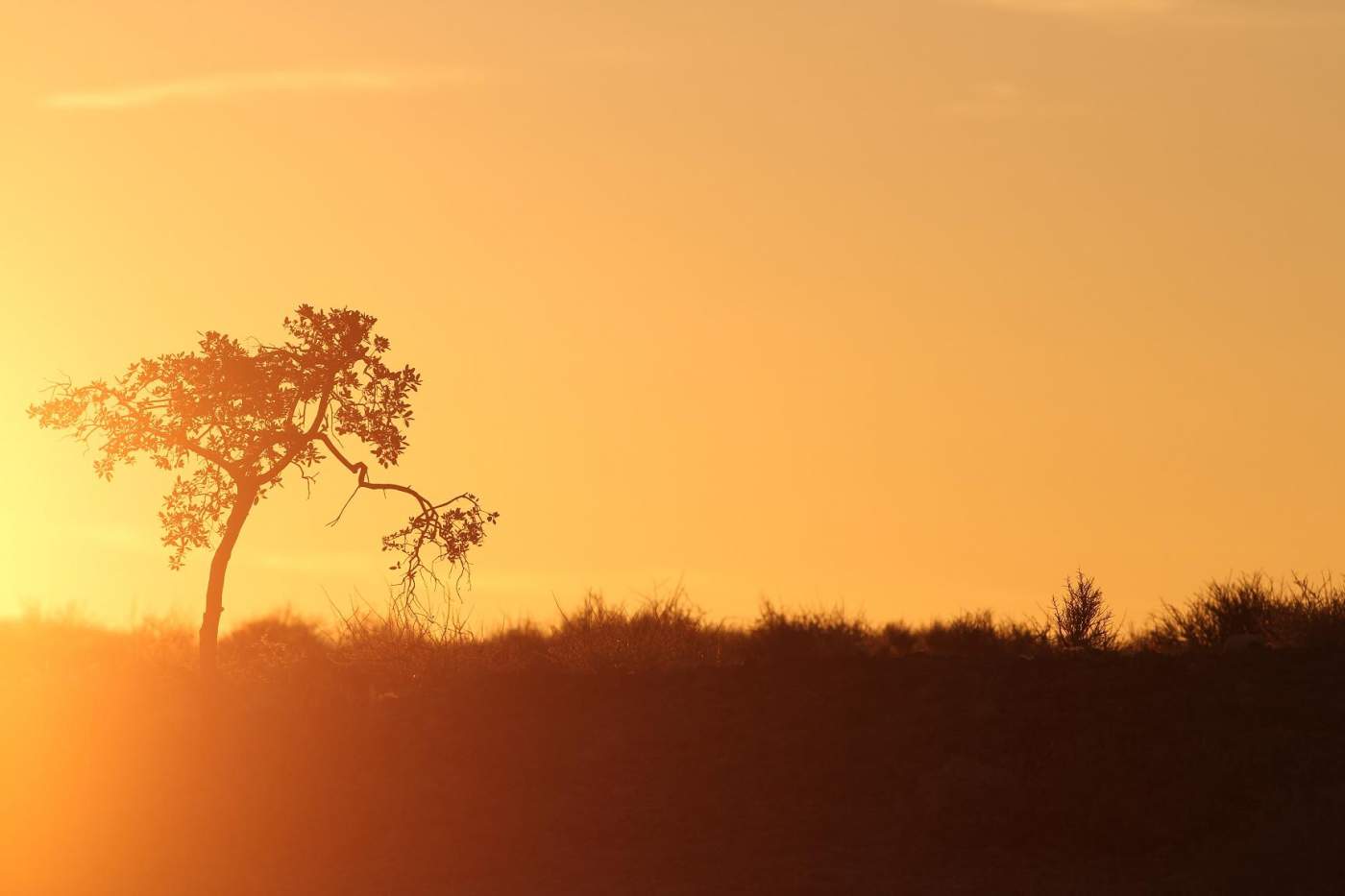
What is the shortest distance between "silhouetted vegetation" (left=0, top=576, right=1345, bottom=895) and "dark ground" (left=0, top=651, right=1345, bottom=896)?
44 millimetres

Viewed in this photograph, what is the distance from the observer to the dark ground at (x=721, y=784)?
1738 centimetres

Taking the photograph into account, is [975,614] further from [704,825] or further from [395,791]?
[395,791]

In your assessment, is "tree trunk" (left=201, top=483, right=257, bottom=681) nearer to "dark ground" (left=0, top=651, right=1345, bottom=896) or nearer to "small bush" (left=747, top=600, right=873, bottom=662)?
"dark ground" (left=0, top=651, right=1345, bottom=896)

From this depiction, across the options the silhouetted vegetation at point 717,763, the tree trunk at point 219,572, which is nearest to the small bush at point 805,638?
the silhouetted vegetation at point 717,763

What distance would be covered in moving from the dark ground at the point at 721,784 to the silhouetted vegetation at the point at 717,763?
0.04 meters

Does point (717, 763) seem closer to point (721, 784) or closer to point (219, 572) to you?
point (721, 784)

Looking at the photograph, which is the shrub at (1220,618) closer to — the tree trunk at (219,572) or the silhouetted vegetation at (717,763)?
the silhouetted vegetation at (717,763)

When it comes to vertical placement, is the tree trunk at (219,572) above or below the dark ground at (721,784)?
above

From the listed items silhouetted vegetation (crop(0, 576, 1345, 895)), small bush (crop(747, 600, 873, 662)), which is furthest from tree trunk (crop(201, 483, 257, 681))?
small bush (crop(747, 600, 873, 662))

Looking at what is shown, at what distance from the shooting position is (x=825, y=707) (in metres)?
21.0

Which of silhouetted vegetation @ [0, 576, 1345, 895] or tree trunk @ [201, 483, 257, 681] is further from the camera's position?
tree trunk @ [201, 483, 257, 681]

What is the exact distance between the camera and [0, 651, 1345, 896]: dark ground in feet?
57.0

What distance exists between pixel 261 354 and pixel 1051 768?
12.7 metres

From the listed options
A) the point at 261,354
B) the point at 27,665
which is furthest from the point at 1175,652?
the point at 27,665
